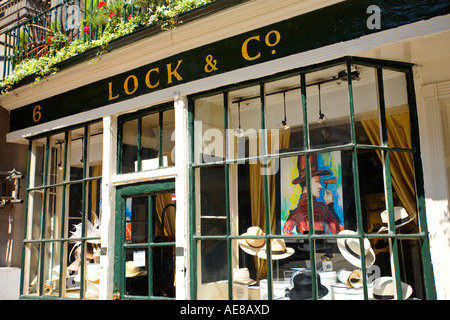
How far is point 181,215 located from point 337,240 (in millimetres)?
1701

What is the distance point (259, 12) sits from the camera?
15.4 feet

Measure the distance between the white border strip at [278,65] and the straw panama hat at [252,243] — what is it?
5.16ft

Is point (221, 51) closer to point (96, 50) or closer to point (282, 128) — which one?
point (282, 128)

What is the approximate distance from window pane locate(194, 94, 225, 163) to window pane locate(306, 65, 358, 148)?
1.04 m

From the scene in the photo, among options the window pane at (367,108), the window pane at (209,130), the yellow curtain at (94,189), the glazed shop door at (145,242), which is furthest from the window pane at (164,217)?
the window pane at (367,108)

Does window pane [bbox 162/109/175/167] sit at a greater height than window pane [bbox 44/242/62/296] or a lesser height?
greater

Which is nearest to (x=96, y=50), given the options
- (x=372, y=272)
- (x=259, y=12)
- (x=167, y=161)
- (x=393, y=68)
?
(x=167, y=161)

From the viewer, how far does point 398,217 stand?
4.47 meters

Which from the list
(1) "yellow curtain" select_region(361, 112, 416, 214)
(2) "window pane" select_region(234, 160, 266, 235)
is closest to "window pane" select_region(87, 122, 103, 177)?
(2) "window pane" select_region(234, 160, 266, 235)

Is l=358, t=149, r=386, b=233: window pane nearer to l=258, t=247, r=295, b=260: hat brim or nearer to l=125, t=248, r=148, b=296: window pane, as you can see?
l=258, t=247, r=295, b=260: hat brim

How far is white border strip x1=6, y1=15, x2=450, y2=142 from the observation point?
3.93 metres

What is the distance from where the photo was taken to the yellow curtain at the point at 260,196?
4793 millimetres

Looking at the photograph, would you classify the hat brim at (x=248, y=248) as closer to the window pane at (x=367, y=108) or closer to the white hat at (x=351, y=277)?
the white hat at (x=351, y=277)

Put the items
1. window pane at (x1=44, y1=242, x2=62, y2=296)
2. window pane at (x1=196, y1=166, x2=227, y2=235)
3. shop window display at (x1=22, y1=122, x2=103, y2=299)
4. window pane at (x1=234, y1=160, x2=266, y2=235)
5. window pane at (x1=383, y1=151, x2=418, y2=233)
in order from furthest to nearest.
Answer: window pane at (x1=44, y1=242, x2=62, y2=296), shop window display at (x1=22, y1=122, x2=103, y2=299), window pane at (x1=196, y1=166, x2=227, y2=235), window pane at (x1=234, y1=160, x2=266, y2=235), window pane at (x1=383, y1=151, x2=418, y2=233)
